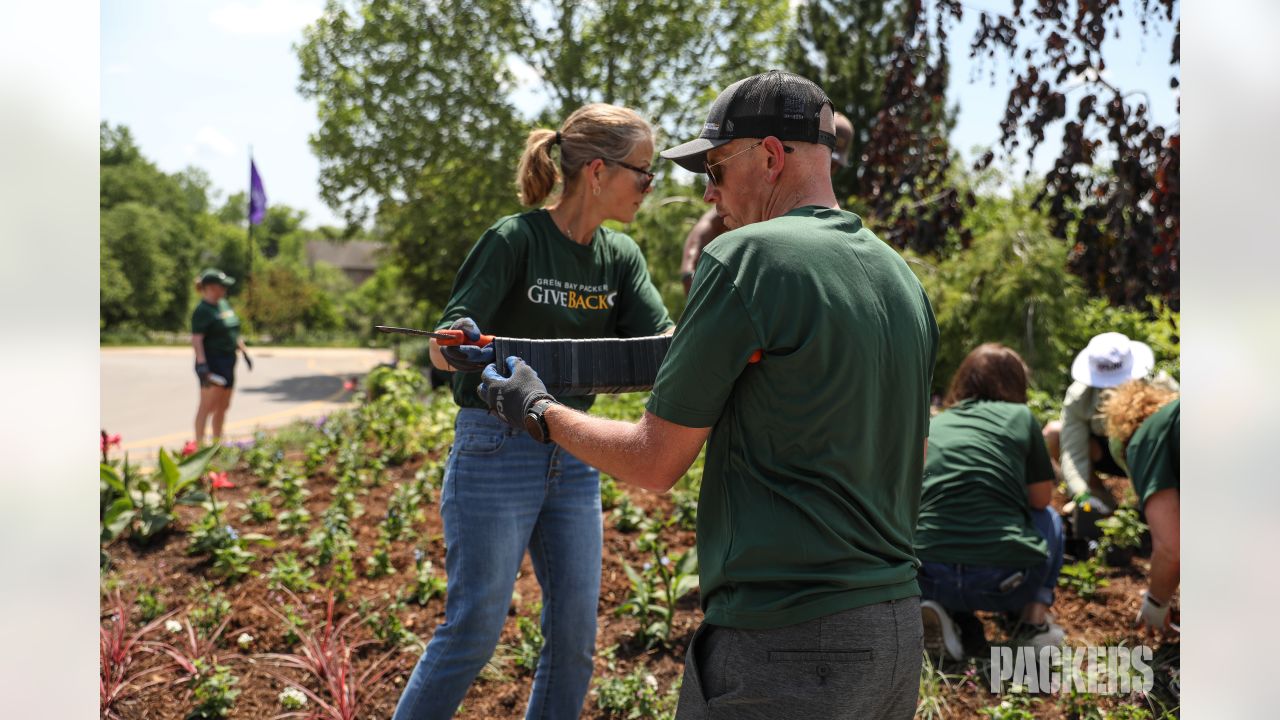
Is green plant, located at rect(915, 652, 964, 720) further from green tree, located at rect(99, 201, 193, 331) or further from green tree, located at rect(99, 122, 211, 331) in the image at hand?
green tree, located at rect(99, 201, 193, 331)

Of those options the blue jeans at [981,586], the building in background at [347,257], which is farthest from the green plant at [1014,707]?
the building in background at [347,257]

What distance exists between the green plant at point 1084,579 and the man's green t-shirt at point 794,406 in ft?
10.2

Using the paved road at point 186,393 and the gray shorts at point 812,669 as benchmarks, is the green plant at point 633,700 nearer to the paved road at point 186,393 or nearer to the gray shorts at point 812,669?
the gray shorts at point 812,669

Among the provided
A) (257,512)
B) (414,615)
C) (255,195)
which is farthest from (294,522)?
(255,195)

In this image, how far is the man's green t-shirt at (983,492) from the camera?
3.67 m

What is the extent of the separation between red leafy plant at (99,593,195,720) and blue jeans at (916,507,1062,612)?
2.68 metres

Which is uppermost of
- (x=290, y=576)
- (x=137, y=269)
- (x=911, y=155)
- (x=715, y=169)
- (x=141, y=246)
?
(x=141, y=246)

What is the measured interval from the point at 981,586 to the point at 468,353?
8.31 ft

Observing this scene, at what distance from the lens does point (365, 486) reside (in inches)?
249

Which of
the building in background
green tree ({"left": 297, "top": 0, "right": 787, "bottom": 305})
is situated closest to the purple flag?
green tree ({"left": 297, "top": 0, "right": 787, "bottom": 305})

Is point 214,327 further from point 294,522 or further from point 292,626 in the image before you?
point 292,626

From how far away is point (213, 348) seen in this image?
8.65m
